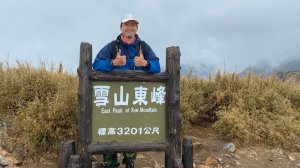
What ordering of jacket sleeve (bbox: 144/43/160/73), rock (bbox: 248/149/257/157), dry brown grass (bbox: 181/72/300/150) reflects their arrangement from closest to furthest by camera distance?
jacket sleeve (bbox: 144/43/160/73) < rock (bbox: 248/149/257/157) < dry brown grass (bbox: 181/72/300/150)

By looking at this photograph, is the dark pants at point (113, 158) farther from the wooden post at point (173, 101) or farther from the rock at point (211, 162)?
the rock at point (211, 162)

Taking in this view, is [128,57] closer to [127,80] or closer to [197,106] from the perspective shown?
[127,80]

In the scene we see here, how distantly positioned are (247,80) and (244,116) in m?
1.84

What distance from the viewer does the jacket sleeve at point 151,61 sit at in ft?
19.7

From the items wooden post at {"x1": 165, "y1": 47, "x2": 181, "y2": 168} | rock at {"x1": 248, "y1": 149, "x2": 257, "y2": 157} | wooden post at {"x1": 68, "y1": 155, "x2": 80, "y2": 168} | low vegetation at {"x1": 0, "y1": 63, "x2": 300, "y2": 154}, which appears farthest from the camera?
rock at {"x1": 248, "y1": 149, "x2": 257, "y2": 157}

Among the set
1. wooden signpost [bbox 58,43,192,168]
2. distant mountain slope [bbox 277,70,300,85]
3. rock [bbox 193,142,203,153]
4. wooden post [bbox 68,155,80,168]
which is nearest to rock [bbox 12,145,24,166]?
wooden signpost [bbox 58,43,192,168]

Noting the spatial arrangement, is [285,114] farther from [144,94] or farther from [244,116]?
[144,94]

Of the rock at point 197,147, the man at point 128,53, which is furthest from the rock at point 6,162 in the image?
the rock at point 197,147

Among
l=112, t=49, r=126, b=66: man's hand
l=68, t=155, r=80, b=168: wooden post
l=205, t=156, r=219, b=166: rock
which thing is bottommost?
l=205, t=156, r=219, b=166: rock

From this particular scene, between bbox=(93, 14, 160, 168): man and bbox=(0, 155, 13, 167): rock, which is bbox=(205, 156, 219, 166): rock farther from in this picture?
bbox=(0, 155, 13, 167): rock

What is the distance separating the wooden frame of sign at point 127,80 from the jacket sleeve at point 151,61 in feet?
0.23

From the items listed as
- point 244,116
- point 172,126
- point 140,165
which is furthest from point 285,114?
point 172,126

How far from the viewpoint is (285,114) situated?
32.2ft

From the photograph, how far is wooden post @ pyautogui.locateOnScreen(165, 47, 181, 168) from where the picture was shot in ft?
20.1
